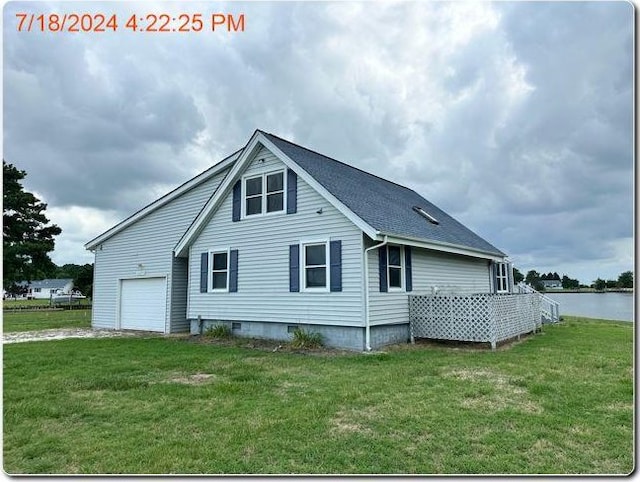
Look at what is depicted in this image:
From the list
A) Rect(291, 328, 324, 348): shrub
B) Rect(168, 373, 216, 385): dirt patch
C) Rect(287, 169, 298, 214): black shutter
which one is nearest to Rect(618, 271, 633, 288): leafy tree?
Rect(168, 373, 216, 385): dirt patch

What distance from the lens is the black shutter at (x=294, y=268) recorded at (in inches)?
449

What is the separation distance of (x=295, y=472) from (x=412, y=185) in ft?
61.8

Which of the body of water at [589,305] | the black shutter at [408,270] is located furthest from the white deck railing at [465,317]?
the body of water at [589,305]

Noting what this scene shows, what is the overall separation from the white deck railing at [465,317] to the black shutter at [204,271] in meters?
6.25

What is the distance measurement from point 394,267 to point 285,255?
286 cm

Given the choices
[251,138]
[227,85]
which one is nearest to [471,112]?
[227,85]

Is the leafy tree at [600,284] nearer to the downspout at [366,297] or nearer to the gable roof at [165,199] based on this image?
the downspout at [366,297]

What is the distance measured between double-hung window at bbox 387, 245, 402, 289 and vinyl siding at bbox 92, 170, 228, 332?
22.1ft

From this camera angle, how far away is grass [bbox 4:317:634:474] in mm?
3867

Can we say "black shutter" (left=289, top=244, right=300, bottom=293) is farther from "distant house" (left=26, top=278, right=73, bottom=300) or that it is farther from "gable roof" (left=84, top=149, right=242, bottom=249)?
"distant house" (left=26, top=278, right=73, bottom=300)

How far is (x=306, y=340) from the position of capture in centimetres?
1080

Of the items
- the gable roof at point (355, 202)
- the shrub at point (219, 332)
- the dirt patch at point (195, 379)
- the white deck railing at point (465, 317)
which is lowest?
the dirt patch at point (195, 379)

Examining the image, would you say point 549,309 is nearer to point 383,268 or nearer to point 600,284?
point 600,284

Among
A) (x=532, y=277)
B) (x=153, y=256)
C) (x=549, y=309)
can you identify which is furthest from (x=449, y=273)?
(x=532, y=277)
